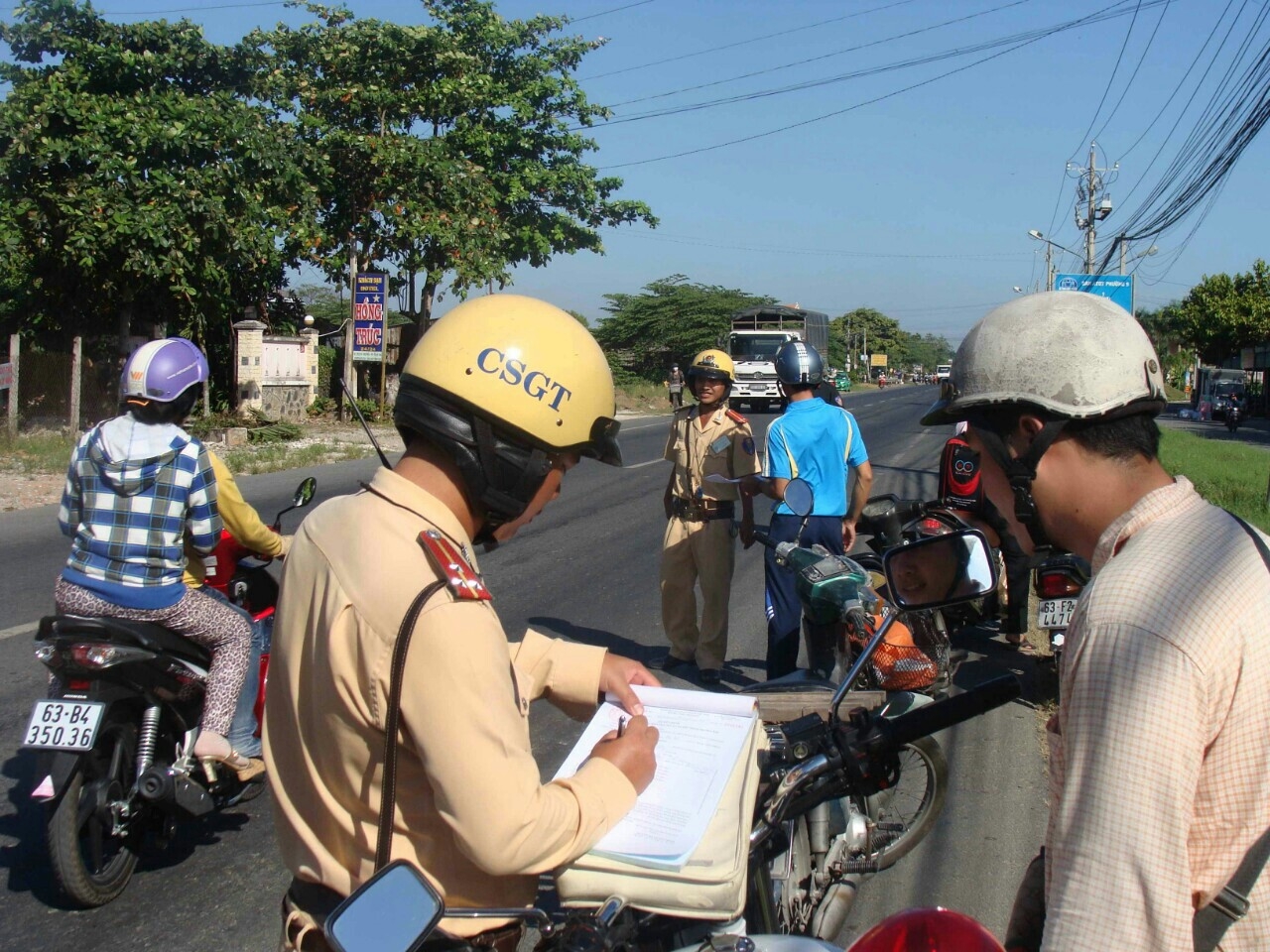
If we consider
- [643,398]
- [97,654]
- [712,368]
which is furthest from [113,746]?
[643,398]

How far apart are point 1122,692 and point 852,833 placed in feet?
5.58

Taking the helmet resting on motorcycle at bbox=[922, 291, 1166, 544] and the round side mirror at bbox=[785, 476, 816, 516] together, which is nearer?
the helmet resting on motorcycle at bbox=[922, 291, 1166, 544]

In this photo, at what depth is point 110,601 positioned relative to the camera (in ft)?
12.6

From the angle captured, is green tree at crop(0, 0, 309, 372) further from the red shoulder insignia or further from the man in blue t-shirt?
the red shoulder insignia

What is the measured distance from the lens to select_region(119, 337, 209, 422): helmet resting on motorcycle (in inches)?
150

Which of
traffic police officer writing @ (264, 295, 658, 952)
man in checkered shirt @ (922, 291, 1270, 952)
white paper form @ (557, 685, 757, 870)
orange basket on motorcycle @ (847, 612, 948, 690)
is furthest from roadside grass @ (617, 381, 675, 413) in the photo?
man in checkered shirt @ (922, 291, 1270, 952)

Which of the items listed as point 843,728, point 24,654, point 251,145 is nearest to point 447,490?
point 843,728

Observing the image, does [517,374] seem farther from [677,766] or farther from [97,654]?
[97,654]

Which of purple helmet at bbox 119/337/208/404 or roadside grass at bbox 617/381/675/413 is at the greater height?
purple helmet at bbox 119/337/208/404

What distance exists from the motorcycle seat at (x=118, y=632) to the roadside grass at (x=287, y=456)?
37.0ft

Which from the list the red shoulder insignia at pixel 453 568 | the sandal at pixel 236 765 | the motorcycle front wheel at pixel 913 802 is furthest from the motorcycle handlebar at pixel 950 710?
the sandal at pixel 236 765

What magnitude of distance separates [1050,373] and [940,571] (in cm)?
62

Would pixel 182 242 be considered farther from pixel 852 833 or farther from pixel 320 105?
pixel 852 833

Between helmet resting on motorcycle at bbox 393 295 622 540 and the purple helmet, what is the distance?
2.31 meters
